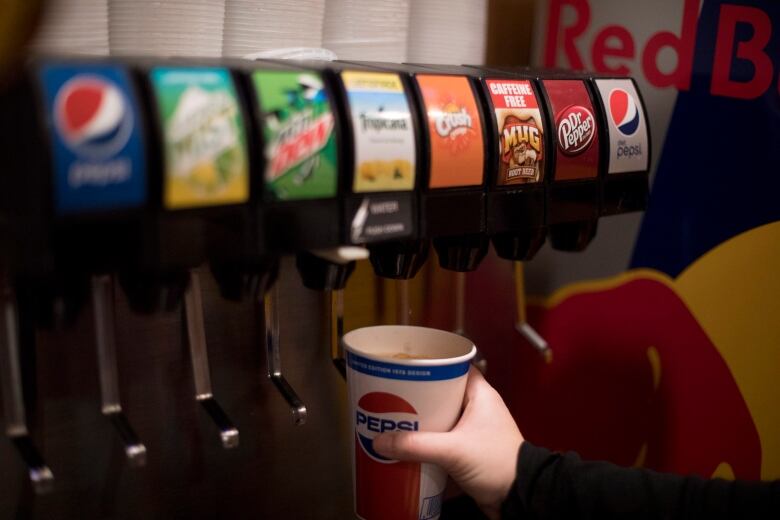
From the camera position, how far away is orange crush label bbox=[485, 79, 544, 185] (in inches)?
29.8

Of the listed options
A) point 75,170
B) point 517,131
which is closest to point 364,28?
point 517,131

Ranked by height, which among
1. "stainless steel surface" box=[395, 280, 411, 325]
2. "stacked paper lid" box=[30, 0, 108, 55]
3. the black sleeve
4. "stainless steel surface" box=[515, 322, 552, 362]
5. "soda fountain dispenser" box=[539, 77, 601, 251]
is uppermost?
"stacked paper lid" box=[30, 0, 108, 55]

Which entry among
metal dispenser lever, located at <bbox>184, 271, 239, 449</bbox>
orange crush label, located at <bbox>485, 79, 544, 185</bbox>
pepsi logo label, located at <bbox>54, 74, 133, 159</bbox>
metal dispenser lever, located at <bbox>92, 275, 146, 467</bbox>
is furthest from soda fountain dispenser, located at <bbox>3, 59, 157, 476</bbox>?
orange crush label, located at <bbox>485, 79, 544, 185</bbox>

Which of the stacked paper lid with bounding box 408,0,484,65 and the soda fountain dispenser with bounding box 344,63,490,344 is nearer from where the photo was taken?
the soda fountain dispenser with bounding box 344,63,490,344

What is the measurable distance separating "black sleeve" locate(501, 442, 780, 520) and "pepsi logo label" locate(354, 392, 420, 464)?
0.13m

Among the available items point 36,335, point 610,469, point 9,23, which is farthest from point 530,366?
point 9,23

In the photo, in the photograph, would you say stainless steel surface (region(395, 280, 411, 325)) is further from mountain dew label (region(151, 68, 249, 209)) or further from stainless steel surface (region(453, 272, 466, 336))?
mountain dew label (region(151, 68, 249, 209))

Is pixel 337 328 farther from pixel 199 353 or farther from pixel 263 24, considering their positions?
pixel 263 24

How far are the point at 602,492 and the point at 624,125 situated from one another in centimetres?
37

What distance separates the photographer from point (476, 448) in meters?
0.80

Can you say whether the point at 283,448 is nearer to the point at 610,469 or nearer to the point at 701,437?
the point at 610,469

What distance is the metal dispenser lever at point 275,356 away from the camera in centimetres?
85

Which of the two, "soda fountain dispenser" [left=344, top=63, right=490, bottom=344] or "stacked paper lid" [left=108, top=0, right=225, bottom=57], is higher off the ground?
"stacked paper lid" [left=108, top=0, right=225, bottom=57]

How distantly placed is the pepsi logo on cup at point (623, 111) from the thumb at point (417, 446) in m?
0.36
